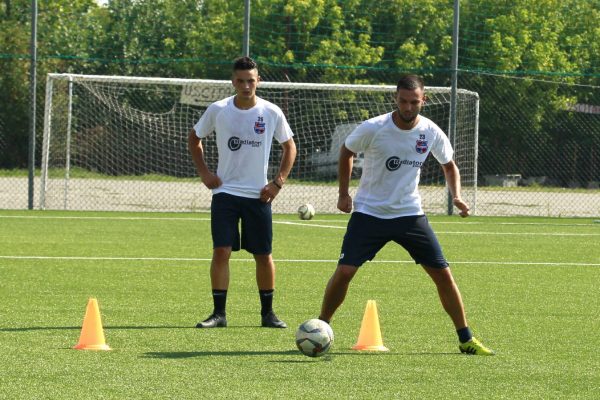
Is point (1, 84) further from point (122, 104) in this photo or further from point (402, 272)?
point (402, 272)

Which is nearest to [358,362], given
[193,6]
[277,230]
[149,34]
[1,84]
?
[277,230]

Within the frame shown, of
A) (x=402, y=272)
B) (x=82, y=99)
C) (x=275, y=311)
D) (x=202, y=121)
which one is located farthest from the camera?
(x=82, y=99)

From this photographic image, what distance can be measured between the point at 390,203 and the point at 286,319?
74.5 inches

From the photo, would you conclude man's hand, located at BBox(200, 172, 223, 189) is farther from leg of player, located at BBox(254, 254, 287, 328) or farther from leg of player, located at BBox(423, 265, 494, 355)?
leg of player, located at BBox(423, 265, 494, 355)

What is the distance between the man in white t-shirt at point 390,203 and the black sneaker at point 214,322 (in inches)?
45.0

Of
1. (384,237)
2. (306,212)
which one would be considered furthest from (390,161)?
(306,212)

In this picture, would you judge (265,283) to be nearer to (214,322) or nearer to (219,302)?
(219,302)

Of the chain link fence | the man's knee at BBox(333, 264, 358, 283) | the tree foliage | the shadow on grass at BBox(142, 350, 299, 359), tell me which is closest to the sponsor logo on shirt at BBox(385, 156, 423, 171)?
the man's knee at BBox(333, 264, 358, 283)

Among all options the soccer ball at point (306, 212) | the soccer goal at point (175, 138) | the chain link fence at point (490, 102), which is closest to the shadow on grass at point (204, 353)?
the soccer ball at point (306, 212)

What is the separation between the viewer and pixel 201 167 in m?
9.33

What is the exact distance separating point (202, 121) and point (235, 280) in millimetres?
3312

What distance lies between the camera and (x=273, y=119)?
929cm

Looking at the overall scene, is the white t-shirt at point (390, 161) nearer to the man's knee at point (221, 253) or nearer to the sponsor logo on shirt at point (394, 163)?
the sponsor logo on shirt at point (394, 163)

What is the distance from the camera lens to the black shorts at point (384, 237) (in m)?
8.08
